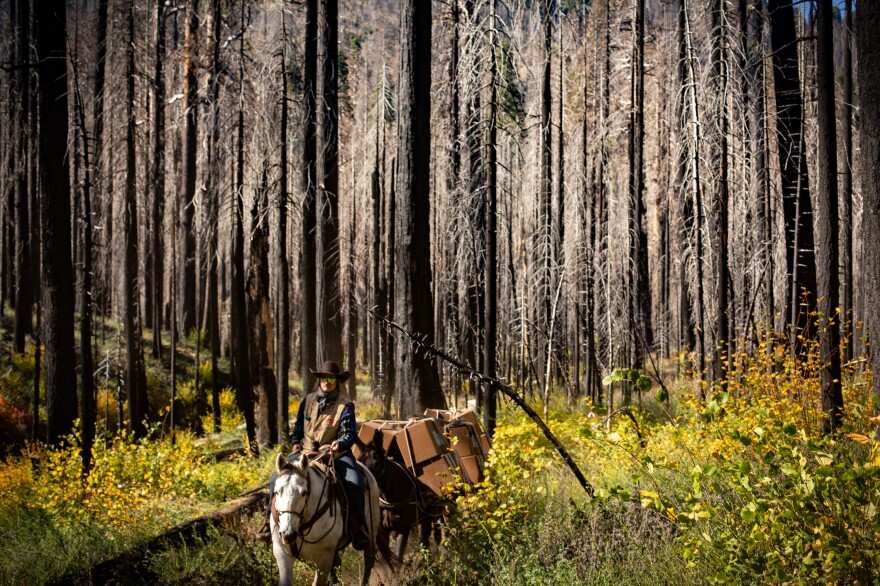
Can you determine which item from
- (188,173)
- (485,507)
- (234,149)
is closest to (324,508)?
(485,507)

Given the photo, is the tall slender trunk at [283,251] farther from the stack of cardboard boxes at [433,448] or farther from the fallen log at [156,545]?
the stack of cardboard boxes at [433,448]

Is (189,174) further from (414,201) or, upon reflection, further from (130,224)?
(414,201)

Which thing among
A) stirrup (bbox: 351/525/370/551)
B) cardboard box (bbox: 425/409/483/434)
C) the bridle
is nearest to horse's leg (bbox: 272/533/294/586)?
the bridle

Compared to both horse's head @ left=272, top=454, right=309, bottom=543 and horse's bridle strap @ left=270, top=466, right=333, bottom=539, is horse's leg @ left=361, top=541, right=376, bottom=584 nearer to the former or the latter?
horse's bridle strap @ left=270, top=466, right=333, bottom=539

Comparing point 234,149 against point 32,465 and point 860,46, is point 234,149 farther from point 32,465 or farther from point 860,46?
point 860,46

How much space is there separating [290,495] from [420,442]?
2079 millimetres

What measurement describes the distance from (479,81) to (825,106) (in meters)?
5.28

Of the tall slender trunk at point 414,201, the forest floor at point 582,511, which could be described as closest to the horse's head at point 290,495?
the forest floor at point 582,511

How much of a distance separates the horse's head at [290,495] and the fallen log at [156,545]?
67.4 inches

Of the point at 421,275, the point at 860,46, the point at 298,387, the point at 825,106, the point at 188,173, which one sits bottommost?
the point at 298,387

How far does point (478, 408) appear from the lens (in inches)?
619

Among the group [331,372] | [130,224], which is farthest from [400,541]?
[130,224]

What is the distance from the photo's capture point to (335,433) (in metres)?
7.38

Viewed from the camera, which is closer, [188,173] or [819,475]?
[819,475]
